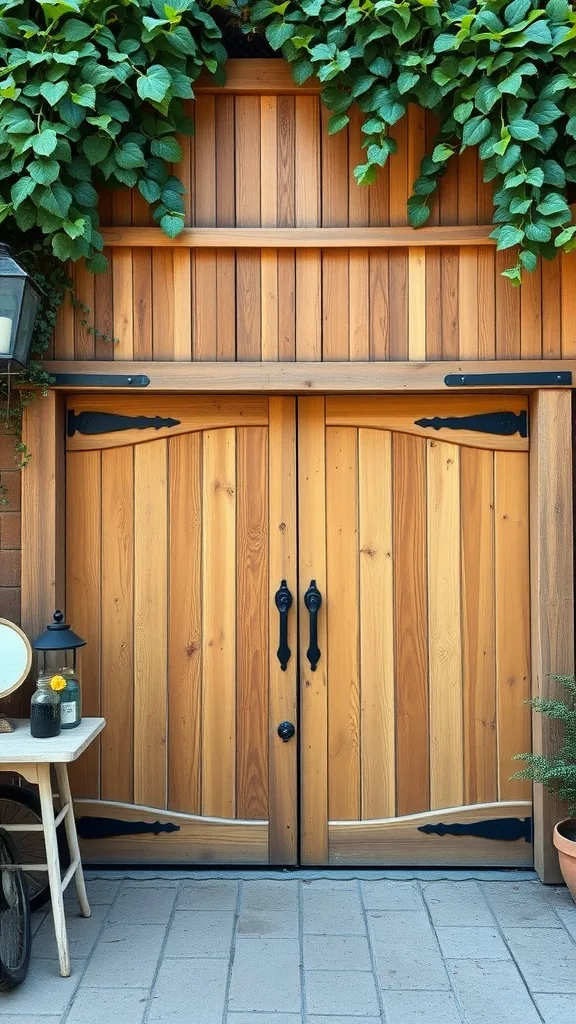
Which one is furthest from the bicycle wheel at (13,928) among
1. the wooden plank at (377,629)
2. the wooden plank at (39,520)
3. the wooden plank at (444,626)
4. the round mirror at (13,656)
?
the wooden plank at (444,626)

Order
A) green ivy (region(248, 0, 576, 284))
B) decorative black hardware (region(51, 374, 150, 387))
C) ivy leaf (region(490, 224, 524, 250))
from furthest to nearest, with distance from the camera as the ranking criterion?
decorative black hardware (region(51, 374, 150, 387)) < ivy leaf (region(490, 224, 524, 250)) < green ivy (region(248, 0, 576, 284))

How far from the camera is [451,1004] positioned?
2455 mm

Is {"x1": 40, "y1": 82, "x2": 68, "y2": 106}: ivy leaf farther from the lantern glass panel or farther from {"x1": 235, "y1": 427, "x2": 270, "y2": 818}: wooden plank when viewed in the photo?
{"x1": 235, "y1": 427, "x2": 270, "y2": 818}: wooden plank

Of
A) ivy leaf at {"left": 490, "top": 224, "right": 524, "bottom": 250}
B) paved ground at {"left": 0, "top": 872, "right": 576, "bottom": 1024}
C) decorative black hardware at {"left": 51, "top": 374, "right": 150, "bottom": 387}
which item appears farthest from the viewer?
decorative black hardware at {"left": 51, "top": 374, "right": 150, "bottom": 387}

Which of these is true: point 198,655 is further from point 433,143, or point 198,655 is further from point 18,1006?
point 433,143

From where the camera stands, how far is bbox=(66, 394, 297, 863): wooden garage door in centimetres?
338

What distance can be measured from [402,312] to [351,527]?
87 cm

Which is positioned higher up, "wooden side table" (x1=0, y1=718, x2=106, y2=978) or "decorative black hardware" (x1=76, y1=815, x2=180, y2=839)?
"wooden side table" (x1=0, y1=718, x2=106, y2=978)

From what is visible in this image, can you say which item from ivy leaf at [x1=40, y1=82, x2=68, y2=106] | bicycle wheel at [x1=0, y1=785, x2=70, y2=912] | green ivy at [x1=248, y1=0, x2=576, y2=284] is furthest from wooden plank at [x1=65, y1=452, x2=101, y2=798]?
green ivy at [x1=248, y1=0, x2=576, y2=284]

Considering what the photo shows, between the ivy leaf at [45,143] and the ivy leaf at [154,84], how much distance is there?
1.12 ft

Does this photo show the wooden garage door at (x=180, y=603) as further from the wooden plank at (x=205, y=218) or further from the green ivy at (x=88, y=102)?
the green ivy at (x=88, y=102)

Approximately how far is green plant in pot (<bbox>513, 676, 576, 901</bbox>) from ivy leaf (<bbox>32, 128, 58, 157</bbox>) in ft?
8.49

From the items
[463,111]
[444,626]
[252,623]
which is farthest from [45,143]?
[444,626]

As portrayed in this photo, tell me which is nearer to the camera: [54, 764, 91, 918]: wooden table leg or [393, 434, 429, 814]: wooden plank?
[54, 764, 91, 918]: wooden table leg
